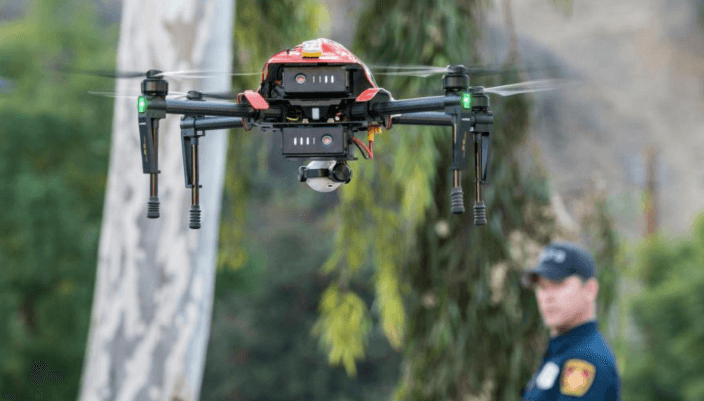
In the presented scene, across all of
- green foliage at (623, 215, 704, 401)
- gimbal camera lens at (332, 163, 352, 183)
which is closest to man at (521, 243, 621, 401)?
gimbal camera lens at (332, 163, 352, 183)

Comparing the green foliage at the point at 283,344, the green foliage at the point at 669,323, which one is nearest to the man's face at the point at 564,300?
the green foliage at the point at 669,323

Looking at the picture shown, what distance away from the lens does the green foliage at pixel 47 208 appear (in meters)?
18.1

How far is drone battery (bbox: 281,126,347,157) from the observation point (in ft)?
5.07

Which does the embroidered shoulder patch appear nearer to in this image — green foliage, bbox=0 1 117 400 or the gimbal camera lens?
the gimbal camera lens

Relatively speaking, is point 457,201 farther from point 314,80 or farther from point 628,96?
point 628,96

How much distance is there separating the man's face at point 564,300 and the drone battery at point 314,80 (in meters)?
2.10

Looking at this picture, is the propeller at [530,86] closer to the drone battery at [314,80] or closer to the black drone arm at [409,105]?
the black drone arm at [409,105]

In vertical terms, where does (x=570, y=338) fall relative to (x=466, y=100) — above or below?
below

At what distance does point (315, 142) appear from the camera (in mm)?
1548

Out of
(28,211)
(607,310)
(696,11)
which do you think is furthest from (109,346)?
(696,11)

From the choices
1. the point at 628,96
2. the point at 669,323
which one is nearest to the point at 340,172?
the point at 669,323

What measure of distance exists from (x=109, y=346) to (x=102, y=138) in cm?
1483

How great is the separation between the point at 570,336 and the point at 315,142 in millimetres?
2072

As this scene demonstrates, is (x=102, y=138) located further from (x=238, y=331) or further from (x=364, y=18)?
(x=364, y=18)
